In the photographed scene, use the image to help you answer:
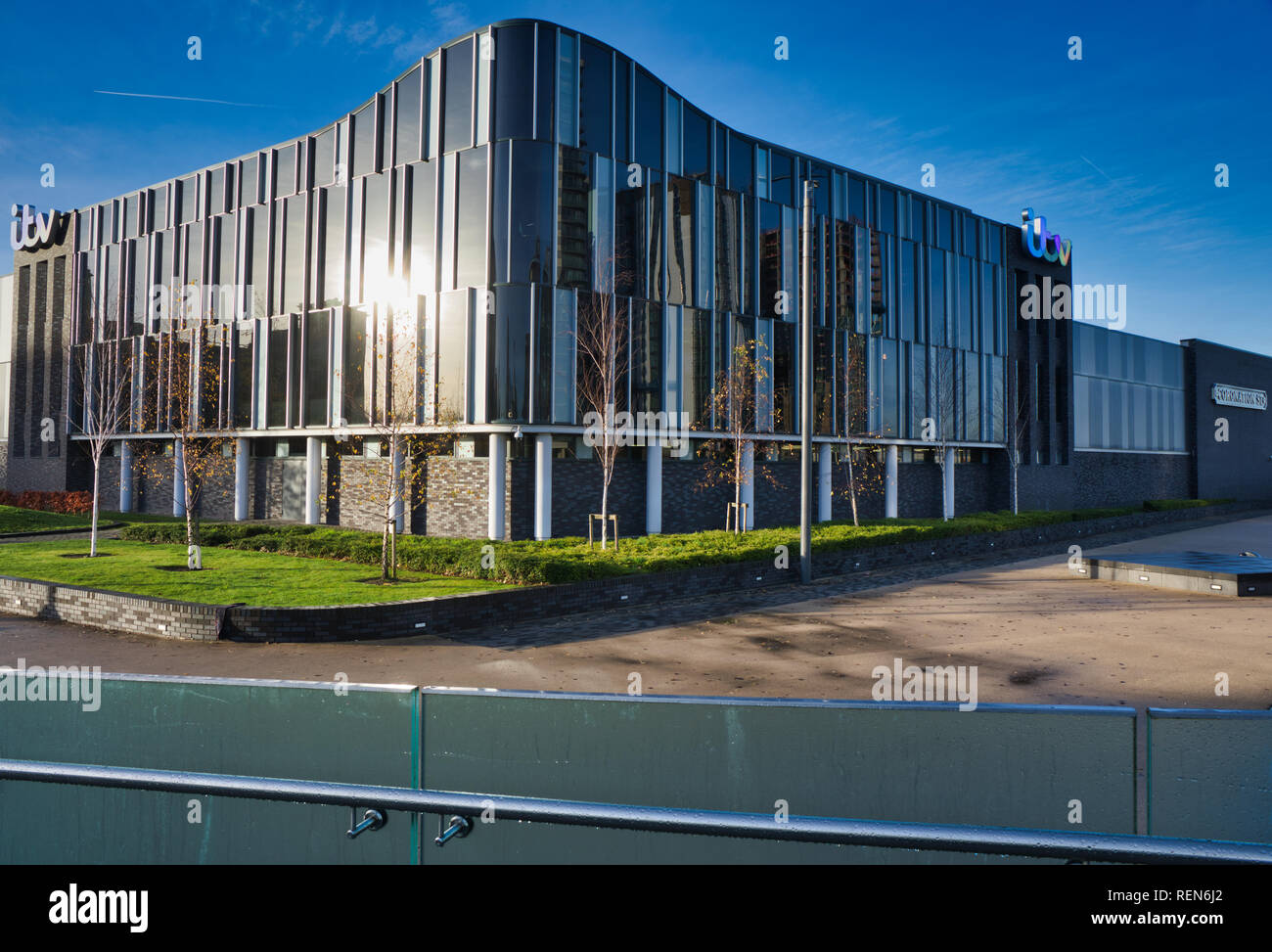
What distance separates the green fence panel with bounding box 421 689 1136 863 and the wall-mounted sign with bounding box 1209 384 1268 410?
2338 inches

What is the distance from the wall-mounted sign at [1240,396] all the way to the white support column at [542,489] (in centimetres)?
4934

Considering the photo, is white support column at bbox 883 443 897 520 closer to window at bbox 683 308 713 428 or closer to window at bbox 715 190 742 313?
window at bbox 715 190 742 313

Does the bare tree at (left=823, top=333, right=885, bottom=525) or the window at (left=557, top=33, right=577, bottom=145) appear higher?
the window at (left=557, top=33, right=577, bottom=145)

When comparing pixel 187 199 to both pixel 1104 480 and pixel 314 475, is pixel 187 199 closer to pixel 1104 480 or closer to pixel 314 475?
pixel 314 475

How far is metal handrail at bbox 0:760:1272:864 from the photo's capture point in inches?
92.7

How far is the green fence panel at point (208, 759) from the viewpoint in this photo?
146 inches

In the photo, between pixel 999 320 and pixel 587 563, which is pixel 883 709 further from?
pixel 999 320

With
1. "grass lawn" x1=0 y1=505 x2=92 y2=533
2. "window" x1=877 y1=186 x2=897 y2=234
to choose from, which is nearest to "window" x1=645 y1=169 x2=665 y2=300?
"window" x1=877 y1=186 x2=897 y2=234

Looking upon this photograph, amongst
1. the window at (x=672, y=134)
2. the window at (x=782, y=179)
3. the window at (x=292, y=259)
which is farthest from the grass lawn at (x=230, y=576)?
the window at (x=782, y=179)

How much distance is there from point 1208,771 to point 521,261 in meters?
20.1

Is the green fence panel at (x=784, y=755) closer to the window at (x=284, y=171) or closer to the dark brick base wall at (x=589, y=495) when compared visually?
the dark brick base wall at (x=589, y=495)
